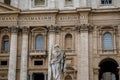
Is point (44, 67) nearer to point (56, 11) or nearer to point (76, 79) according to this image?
point (76, 79)

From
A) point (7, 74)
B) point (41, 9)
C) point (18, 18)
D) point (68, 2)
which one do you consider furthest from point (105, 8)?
point (7, 74)

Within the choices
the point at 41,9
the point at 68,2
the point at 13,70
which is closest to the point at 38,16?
the point at 41,9

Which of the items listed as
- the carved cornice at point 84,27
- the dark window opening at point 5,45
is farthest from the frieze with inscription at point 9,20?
the carved cornice at point 84,27

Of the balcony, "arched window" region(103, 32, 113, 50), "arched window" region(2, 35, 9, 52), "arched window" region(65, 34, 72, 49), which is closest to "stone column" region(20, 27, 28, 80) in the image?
the balcony

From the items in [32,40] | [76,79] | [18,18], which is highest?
[18,18]

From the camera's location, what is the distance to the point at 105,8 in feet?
136

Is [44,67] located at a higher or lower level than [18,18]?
lower

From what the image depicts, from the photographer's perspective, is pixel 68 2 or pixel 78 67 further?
pixel 68 2

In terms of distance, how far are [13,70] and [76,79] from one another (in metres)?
7.23

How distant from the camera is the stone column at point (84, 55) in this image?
39688 millimetres

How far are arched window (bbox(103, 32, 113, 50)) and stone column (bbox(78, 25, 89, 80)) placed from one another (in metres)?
2.21

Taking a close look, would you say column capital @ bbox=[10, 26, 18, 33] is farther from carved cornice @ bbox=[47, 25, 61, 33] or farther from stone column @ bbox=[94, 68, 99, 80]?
stone column @ bbox=[94, 68, 99, 80]

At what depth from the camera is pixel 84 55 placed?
132ft

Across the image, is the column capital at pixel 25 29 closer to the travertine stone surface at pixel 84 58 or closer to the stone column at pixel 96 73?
the travertine stone surface at pixel 84 58
